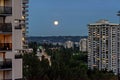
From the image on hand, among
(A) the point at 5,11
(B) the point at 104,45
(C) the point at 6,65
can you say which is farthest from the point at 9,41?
(B) the point at 104,45

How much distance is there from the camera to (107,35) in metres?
132

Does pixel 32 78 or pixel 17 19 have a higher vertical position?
pixel 17 19

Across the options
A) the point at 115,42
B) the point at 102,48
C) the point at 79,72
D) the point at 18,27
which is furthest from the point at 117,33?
the point at 18,27

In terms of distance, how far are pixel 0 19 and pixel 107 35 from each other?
112 metres

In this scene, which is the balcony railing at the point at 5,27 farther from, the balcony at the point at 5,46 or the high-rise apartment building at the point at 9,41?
the balcony at the point at 5,46

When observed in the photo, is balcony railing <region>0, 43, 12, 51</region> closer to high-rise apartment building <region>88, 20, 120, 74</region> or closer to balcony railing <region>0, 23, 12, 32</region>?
balcony railing <region>0, 23, 12, 32</region>

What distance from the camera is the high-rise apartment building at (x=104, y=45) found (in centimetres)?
12775

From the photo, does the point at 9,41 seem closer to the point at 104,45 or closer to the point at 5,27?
the point at 5,27

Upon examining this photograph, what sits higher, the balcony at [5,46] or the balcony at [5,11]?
the balcony at [5,11]

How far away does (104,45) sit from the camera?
136375mm

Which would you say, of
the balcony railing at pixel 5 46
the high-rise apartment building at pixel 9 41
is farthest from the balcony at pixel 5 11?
the balcony railing at pixel 5 46

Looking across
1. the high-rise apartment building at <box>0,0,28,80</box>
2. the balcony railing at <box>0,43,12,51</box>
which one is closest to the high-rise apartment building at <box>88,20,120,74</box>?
the high-rise apartment building at <box>0,0,28,80</box>

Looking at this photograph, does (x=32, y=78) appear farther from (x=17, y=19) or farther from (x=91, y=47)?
(x=91, y=47)

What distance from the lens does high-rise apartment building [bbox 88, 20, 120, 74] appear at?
128 metres
